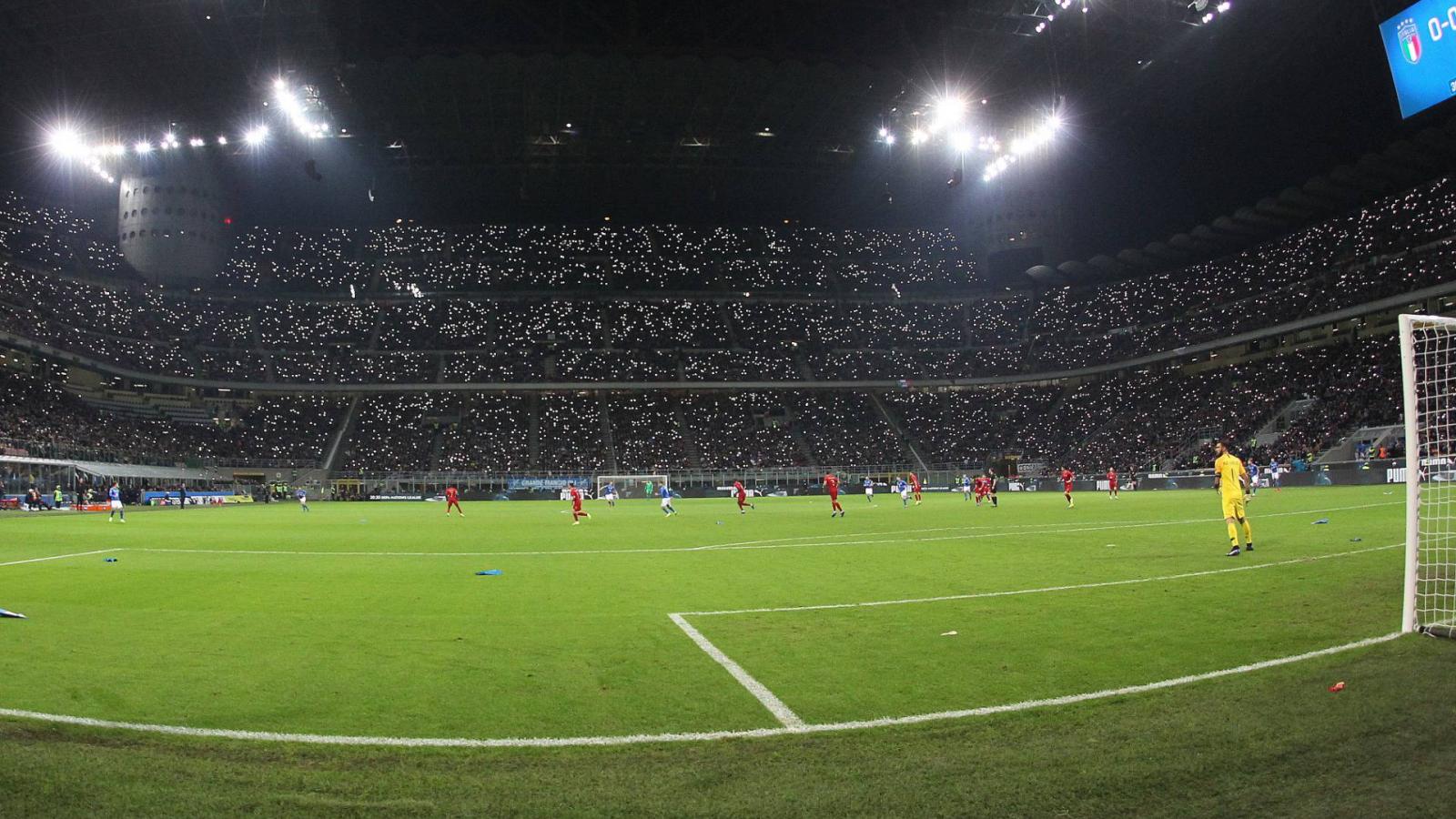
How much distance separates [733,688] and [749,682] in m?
0.17

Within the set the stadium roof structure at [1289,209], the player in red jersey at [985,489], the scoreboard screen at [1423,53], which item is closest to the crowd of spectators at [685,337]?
the stadium roof structure at [1289,209]

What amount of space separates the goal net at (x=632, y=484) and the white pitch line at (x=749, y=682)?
51.1 m

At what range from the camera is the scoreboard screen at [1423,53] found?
14.1m

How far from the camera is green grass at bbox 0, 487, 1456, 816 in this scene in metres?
3.26

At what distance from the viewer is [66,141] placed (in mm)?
43844

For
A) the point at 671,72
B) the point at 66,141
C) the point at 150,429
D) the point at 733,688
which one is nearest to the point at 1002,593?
the point at 733,688

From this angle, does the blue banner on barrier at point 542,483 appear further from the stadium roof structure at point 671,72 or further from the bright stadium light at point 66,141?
the bright stadium light at point 66,141

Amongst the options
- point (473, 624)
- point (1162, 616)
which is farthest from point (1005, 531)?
point (473, 624)

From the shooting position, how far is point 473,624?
23.7 feet

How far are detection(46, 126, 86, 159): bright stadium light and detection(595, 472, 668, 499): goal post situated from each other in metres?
36.9

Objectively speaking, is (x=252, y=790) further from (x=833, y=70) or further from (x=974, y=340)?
(x=974, y=340)

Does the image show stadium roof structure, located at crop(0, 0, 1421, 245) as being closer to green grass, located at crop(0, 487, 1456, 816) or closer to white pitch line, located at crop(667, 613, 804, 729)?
green grass, located at crop(0, 487, 1456, 816)

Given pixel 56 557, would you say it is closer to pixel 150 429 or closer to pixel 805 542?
pixel 805 542

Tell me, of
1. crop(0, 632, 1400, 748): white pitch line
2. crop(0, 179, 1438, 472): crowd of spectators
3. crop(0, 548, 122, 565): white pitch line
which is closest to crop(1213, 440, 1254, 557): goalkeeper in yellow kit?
crop(0, 632, 1400, 748): white pitch line
